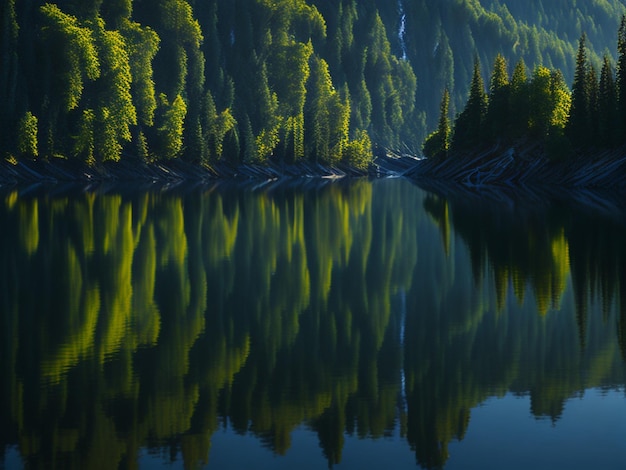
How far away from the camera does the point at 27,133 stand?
9481 cm

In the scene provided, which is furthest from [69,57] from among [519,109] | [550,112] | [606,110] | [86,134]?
[606,110]

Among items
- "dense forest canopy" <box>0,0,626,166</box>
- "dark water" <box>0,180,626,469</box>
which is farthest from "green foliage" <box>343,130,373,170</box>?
"dark water" <box>0,180,626,469</box>

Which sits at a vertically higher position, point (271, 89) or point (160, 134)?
point (271, 89)

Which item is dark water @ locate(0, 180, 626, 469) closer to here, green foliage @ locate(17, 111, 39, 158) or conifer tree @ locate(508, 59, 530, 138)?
green foliage @ locate(17, 111, 39, 158)

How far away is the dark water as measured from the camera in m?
11.8

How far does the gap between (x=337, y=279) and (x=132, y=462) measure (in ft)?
48.6

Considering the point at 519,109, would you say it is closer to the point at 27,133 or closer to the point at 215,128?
the point at 215,128

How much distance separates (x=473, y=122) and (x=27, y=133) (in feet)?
145

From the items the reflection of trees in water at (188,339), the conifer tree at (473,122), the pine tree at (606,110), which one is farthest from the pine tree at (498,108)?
the reflection of trees in water at (188,339)

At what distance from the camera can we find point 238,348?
16891 millimetres

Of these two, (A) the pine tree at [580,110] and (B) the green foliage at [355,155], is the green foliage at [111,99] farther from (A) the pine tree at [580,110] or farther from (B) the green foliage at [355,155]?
(B) the green foliage at [355,155]

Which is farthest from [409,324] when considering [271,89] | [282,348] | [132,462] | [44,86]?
[271,89]

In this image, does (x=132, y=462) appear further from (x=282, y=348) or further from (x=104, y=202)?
(x=104, y=202)

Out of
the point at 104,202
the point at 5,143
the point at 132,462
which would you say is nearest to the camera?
the point at 132,462
